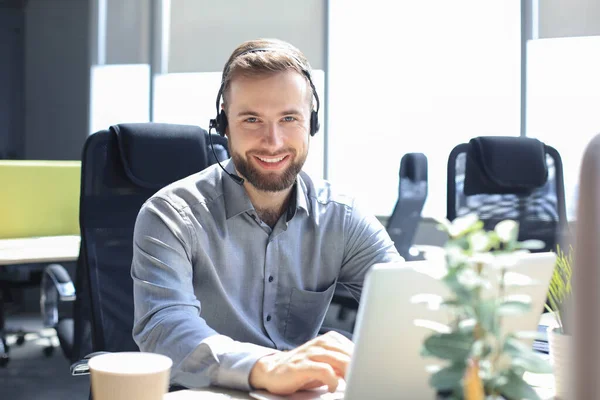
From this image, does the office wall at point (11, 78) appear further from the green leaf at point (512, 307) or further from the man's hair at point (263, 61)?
the green leaf at point (512, 307)

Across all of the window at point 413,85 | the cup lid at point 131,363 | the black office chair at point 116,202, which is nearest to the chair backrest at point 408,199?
the window at point 413,85

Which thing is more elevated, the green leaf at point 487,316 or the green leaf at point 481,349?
the green leaf at point 487,316

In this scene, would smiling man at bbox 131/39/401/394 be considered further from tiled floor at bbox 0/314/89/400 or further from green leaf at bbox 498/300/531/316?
tiled floor at bbox 0/314/89/400

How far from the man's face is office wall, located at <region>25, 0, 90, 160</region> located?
4504 mm

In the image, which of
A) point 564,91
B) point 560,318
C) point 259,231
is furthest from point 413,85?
point 560,318

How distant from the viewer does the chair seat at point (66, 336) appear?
6.28 ft

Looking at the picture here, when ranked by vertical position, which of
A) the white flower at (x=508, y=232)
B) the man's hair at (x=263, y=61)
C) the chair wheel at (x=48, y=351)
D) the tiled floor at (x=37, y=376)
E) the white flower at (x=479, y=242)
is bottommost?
the tiled floor at (x=37, y=376)

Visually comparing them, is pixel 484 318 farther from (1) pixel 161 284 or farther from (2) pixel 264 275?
(2) pixel 264 275

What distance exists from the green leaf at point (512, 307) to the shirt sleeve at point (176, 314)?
51cm

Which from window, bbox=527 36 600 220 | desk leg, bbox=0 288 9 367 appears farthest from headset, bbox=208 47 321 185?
desk leg, bbox=0 288 9 367

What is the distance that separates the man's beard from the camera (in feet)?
5.02

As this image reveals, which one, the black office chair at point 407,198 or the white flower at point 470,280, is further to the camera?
the black office chair at point 407,198

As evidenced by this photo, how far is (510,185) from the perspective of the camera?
230cm

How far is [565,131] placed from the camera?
13.0ft
